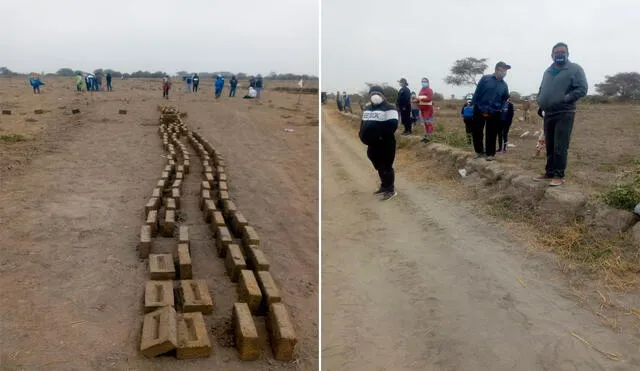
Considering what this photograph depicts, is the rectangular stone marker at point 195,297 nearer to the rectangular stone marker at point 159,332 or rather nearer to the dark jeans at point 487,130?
the rectangular stone marker at point 159,332

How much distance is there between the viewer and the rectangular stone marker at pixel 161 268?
3.28 metres

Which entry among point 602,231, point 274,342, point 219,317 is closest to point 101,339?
point 219,317

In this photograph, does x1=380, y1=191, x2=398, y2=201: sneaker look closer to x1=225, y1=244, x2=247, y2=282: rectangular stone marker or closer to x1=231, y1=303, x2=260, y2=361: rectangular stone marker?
x1=225, y1=244, x2=247, y2=282: rectangular stone marker

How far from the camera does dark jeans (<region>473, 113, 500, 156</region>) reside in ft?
19.9

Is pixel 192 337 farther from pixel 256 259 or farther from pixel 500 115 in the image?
pixel 500 115

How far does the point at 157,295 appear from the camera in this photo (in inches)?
119

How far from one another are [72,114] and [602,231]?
14.6 m

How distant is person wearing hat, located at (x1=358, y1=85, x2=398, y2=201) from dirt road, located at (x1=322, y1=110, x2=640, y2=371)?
0.87 metres

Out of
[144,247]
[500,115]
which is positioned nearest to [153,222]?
[144,247]

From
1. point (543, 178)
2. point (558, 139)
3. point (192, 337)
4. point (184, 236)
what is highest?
point (558, 139)

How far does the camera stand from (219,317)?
2.97 m

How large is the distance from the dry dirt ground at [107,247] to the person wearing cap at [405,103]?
1.79m

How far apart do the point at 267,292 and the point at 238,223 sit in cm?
135

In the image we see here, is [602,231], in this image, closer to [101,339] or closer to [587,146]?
[101,339]
